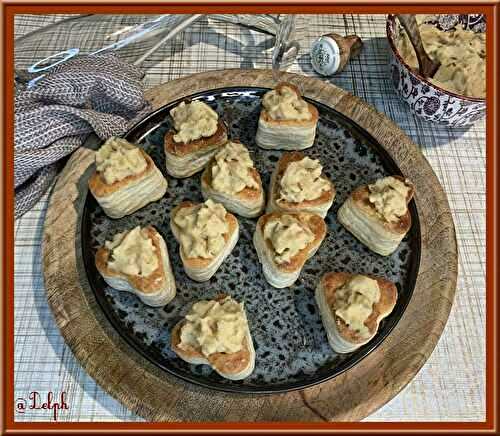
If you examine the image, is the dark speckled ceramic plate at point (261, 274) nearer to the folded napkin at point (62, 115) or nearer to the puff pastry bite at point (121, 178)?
the puff pastry bite at point (121, 178)

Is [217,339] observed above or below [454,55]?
below

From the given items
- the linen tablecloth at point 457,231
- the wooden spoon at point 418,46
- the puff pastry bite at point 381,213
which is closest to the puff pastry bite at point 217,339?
the linen tablecloth at point 457,231

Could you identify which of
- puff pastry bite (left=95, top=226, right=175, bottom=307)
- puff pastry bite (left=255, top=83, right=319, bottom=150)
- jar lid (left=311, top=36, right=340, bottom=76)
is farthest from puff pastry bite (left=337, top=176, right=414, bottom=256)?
jar lid (left=311, top=36, right=340, bottom=76)

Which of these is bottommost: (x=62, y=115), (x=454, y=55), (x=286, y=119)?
(x=62, y=115)

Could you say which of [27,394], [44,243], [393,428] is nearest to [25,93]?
[44,243]

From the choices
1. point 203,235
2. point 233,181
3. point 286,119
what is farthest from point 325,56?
point 203,235

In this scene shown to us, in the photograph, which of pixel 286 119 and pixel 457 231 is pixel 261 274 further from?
pixel 457 231
